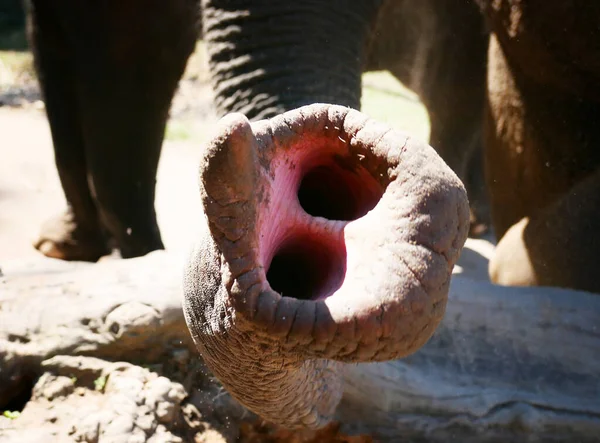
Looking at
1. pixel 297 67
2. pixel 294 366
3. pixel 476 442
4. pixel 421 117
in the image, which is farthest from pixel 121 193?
pixel 421 117

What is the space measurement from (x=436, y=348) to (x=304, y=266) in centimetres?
69

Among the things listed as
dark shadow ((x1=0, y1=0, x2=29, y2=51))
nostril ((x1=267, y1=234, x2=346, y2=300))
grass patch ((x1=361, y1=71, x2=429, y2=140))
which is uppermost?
nostril ((x1=267, y1=234, x2=346, y2=300))

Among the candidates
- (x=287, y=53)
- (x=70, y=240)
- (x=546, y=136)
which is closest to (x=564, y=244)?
(x=546, y=136)

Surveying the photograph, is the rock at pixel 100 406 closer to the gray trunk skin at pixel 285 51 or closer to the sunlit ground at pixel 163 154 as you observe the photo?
the gray trunk skin at pixel 285 51

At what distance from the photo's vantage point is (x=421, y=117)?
5.22 metres

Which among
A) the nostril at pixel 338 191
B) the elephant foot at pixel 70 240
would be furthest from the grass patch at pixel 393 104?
the nostril at pixel 338 191

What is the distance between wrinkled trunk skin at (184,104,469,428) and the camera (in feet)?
2.27

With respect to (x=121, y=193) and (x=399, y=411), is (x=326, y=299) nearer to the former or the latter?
(x=399, y=411)

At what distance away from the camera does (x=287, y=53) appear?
5.18 feet

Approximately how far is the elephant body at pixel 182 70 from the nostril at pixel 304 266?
76cm

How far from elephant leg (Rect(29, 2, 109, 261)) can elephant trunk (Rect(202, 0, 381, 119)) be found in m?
1.12

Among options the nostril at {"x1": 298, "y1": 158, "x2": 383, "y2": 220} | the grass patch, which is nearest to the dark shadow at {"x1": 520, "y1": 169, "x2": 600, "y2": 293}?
the nostril at {"x1": 298, "y1": 158, "x2": 383, "y2": 220}

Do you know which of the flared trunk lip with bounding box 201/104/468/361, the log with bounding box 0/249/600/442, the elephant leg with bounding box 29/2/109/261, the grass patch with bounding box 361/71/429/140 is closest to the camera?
the flared trunk lip with bounding box 201/104/468/361

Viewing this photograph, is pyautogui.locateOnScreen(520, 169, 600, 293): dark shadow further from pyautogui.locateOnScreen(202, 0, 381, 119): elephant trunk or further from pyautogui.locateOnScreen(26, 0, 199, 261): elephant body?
pyautogui.locateOnScreen(26, 0, 199, 261): elephant body
